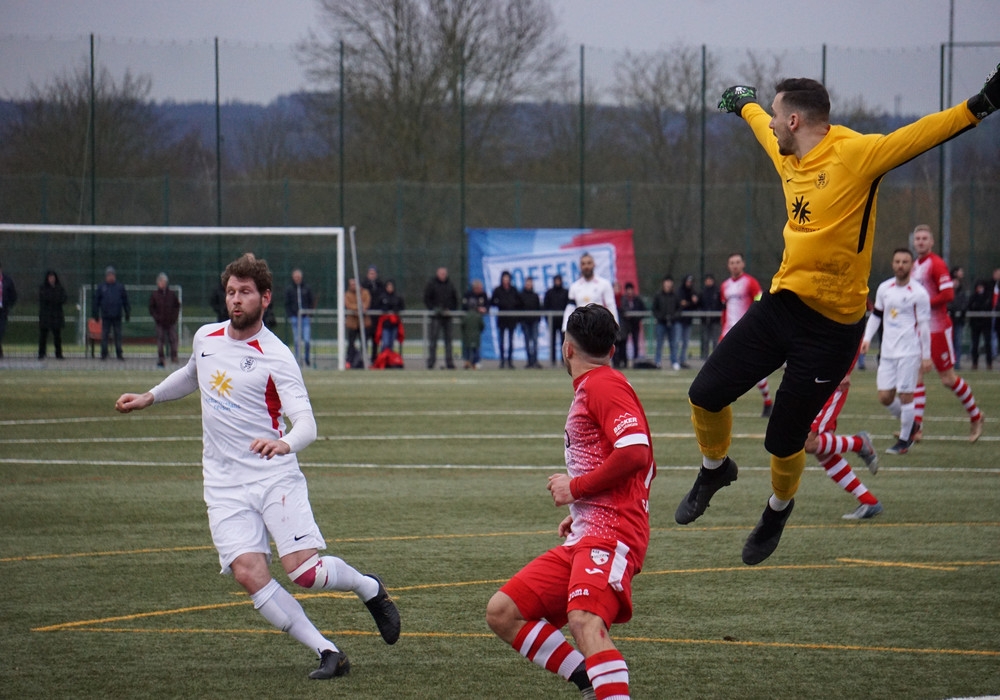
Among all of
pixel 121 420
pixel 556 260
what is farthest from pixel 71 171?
→ pixel 121 420

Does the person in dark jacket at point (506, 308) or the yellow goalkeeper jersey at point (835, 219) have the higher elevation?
the yellow goalkeeper jersey at point (835, 219)

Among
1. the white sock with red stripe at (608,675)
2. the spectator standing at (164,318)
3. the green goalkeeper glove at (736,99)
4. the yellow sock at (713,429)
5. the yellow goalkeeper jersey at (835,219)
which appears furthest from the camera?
the spectator standing at (164,318)

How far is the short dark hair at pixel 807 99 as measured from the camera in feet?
19.7

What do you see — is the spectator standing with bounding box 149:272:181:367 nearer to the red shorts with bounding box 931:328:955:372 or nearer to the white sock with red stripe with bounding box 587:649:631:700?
the red shorts with bounding box 931:328:955:372

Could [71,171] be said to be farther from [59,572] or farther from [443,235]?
[59,572]

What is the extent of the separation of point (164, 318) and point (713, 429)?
21.7 m

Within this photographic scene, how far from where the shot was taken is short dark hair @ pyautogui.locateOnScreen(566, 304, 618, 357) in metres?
4.68

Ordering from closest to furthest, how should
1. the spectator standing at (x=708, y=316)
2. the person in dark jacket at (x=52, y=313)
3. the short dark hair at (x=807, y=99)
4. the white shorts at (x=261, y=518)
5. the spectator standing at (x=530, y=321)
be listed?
the white shorts at (x=261, y=518)
the short dark hair at (x=807, y=99)
the person in dark jacket at (x=52, y=313)
the spectator standing at (x=530, y=321)
the spectator standing at (x=708, y=316)

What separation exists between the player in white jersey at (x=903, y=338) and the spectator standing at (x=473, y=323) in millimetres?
14855

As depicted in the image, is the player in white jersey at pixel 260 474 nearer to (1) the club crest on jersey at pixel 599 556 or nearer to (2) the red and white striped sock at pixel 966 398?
(1) the club crest on jersey at pixel 599 556

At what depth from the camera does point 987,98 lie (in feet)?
17.0

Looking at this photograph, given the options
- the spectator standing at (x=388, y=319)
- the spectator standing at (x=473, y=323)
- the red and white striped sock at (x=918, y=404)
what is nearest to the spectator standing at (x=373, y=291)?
the spectator standing at (x=388, y=319)

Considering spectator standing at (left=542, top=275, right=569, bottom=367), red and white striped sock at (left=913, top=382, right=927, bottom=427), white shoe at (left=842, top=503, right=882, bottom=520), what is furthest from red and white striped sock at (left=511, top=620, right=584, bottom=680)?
spectator standing at (left=542, top=275, right=569, bottom=367)

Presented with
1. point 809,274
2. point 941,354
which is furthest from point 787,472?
point 941,354
